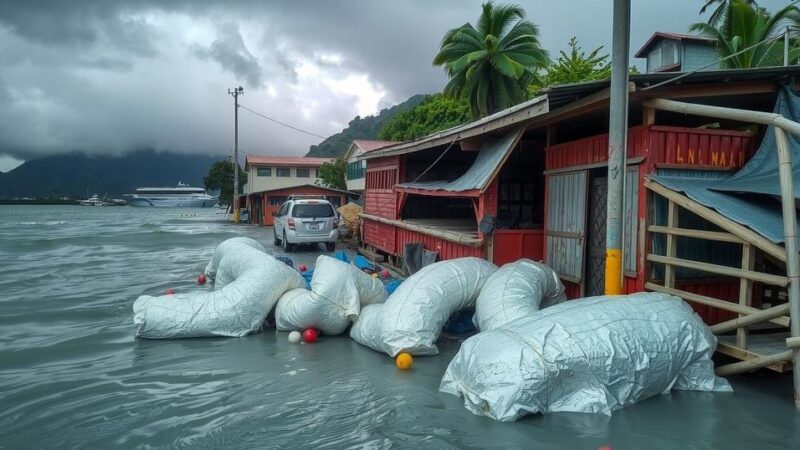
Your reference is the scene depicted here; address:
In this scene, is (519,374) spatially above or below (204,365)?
above

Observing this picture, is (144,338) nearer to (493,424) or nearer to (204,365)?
(204,365)

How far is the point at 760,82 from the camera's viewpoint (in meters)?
6.65

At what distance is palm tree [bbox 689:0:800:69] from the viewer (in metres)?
18.8

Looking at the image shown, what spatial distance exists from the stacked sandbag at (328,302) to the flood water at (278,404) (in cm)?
29

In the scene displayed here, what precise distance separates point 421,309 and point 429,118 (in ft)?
97.0

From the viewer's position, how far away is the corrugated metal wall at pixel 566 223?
7.89 meters

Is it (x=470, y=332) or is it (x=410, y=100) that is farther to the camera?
(x=410, y=100)

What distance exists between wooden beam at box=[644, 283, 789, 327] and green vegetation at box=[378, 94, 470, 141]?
999 inches

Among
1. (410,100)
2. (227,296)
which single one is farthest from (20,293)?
(410,100)

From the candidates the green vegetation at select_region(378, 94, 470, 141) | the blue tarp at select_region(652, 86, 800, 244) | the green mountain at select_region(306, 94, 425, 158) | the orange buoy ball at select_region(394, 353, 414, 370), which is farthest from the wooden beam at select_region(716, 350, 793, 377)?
the green mountain at select_region(306, 94, 425, 158)

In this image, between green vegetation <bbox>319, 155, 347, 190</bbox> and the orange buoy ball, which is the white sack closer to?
the orange buoy ball

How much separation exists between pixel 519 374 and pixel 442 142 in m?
7.17

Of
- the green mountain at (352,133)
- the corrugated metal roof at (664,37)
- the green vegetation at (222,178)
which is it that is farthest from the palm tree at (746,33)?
the green mountain at (352,133)

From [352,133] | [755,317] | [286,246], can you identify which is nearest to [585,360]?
[755,317]
